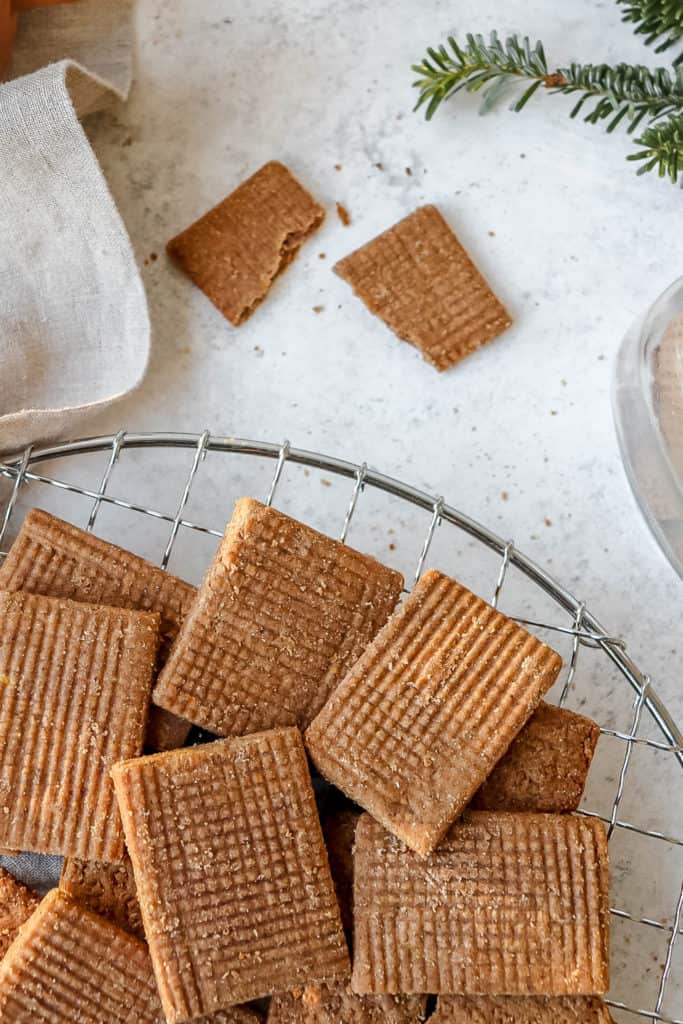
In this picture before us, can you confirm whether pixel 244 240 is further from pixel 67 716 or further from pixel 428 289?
pixel 67 716

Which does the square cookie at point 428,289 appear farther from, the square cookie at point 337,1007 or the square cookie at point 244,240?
the square cookie at point 337,1007

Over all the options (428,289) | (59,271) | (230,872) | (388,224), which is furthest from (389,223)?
(230,872)

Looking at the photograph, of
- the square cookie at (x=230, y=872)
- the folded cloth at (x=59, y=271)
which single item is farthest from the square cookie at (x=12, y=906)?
the folded cloth at (x=59, y=271)

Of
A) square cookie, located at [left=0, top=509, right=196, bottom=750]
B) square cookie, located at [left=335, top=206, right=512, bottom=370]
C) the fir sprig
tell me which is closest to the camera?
square cookie, located at [left=0, top=509, right=196, bottom=750]

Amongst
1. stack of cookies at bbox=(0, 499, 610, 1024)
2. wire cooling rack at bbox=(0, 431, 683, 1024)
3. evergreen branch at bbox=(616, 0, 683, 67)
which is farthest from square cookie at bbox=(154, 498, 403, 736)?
evergreen branch at bbox=(616, 0, 683, 67)

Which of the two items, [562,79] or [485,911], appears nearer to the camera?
[485,911]

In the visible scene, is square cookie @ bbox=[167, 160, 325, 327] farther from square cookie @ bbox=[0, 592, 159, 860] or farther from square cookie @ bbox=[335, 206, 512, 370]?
square cookie @ bbox=[0, 592, 159, 860]
